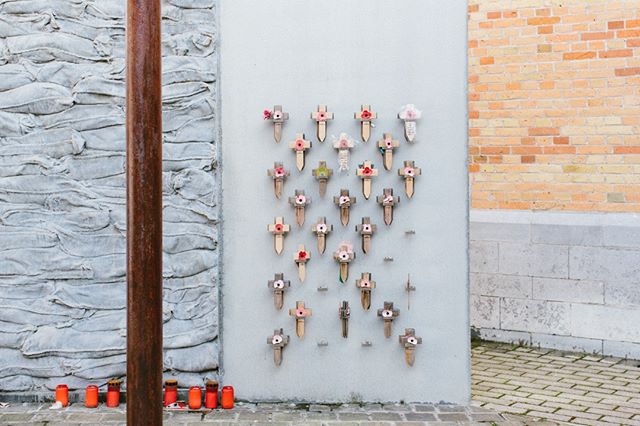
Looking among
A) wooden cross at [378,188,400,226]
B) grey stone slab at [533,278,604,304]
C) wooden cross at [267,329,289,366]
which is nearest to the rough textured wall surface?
wooden cross at [267,329,289,366]

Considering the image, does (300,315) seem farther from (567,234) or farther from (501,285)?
(567,234)

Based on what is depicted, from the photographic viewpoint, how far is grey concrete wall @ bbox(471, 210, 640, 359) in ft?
26.0

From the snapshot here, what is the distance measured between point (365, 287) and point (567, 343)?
2878mm

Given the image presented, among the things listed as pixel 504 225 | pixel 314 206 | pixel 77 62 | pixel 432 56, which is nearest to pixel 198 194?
pixel 314 206

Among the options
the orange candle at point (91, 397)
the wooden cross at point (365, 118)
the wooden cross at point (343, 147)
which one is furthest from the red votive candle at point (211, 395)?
the wooden cross at point (365, 118)

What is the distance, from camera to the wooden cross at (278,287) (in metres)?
6.26

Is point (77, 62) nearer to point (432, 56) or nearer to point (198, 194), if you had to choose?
point (198, 194)

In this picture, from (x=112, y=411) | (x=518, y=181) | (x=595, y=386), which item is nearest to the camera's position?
(x=112, y=411)

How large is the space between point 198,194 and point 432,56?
1932 millimetres

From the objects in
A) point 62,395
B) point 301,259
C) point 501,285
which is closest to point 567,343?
point 501,285

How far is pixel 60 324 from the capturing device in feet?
20.8

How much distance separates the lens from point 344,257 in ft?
20.5

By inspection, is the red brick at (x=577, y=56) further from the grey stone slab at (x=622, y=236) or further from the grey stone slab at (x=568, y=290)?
the grey stone slab at (x=568, y=290)

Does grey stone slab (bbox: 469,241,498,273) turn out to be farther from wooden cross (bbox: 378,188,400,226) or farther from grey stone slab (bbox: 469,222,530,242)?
wooden cross (bbox: 378,188,400,226)
